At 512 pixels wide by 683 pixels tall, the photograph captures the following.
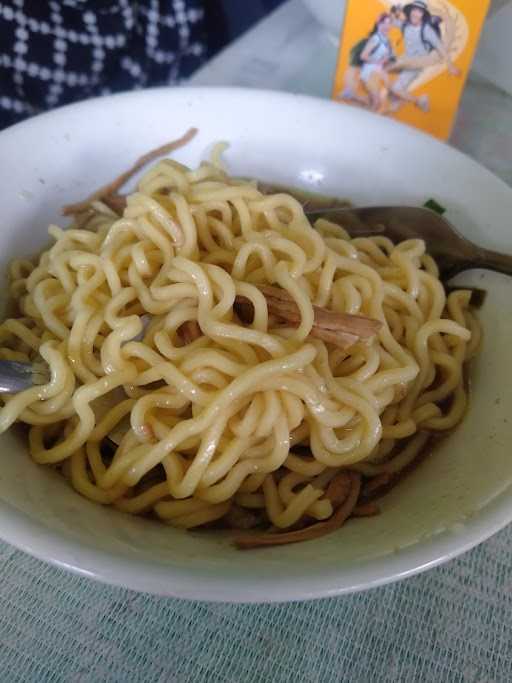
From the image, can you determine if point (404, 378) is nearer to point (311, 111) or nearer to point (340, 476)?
point (340, 476)

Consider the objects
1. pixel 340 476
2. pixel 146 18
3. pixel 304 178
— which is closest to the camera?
pixel 340 476

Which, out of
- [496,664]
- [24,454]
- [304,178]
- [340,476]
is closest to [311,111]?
[304,178]

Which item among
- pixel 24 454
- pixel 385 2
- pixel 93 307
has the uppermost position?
pixel 385 2

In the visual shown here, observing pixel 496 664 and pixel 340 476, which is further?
pixel 340 476

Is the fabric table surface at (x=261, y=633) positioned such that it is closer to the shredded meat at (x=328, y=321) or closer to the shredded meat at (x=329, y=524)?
the shredded meat at (x=329, y=524)

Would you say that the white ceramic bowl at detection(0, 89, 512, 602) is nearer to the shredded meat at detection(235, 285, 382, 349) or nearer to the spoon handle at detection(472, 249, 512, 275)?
the spoon handle at detection(472, 249, 512, 275)

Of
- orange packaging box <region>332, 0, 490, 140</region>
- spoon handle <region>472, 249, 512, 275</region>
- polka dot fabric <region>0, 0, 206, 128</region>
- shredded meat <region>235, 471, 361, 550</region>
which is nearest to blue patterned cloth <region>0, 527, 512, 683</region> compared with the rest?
shredded meat <region>235, 471, 361, 550</region>

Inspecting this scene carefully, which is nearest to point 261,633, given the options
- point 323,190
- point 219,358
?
point 219,358
